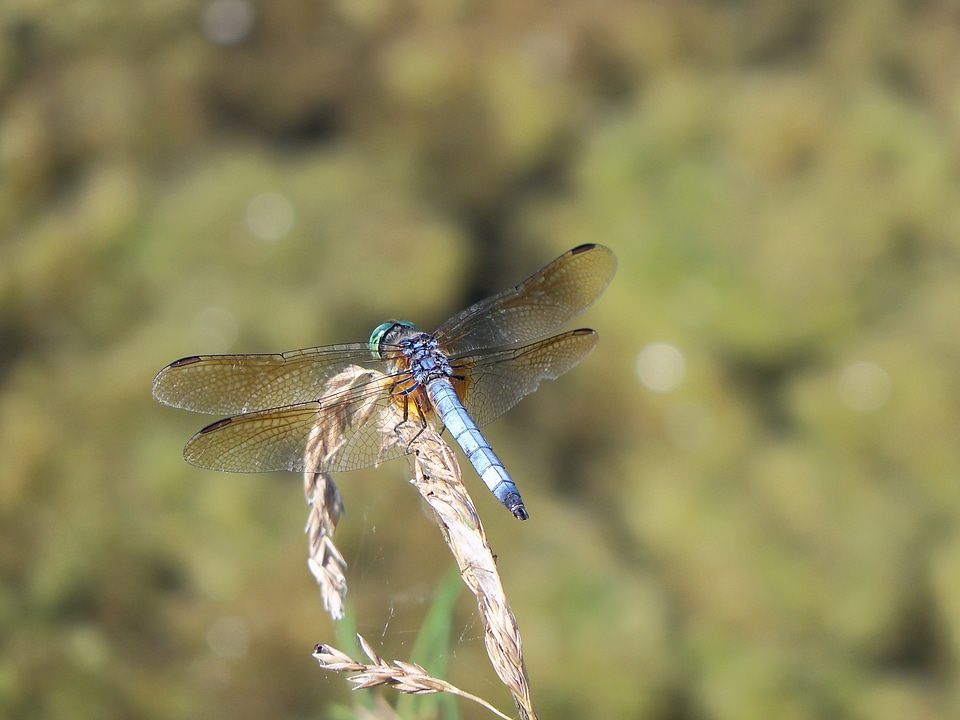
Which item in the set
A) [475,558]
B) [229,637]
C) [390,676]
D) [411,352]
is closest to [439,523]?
[475,558]

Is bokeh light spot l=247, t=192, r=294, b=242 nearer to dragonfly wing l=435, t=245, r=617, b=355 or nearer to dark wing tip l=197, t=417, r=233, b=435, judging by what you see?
dragonfly wing l=435, t=245, r=617, b=355

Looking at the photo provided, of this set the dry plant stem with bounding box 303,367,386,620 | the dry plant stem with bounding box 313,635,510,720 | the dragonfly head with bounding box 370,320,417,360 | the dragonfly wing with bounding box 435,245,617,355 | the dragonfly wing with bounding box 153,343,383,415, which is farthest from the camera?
the dragonfly wing with bounding box 435,245,617,355

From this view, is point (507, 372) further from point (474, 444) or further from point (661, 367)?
point (661, 367)

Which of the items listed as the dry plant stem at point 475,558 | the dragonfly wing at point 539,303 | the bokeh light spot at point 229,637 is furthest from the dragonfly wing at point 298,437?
the bokeh light spot at point 229,637

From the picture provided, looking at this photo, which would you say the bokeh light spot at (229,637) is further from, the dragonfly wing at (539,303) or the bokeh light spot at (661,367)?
the bokeh light spot at (661,367)

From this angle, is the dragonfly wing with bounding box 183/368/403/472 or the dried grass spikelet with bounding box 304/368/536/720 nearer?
the dried grass spikelet with bounding box 304/368/536/720

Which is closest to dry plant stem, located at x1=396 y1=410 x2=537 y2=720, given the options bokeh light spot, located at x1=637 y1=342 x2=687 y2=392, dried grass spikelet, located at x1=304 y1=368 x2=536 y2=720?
dried grass spikelet, located at x1=304 y1=368 x2=536 y2=720
